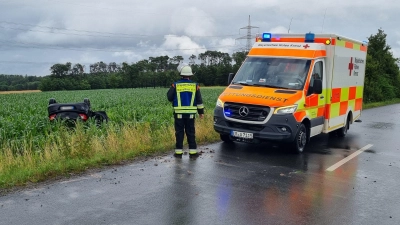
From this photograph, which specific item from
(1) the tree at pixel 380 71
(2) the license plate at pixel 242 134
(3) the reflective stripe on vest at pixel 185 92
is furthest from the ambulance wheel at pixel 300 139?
(1) the tree at pixel 380 71

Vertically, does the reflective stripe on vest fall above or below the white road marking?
above

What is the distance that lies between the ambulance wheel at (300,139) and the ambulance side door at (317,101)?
1.12 ft

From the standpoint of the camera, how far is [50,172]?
6.79 metres

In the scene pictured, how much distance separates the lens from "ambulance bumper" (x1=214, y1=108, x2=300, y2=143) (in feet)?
28.9

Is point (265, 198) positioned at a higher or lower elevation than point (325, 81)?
lower

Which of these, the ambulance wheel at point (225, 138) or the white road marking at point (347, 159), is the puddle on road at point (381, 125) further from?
the ambulance wheel at point (225, 138)

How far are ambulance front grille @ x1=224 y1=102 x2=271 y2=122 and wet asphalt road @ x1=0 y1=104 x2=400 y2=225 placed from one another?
2.80 feet

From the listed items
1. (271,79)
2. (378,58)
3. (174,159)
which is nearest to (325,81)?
(271,79)

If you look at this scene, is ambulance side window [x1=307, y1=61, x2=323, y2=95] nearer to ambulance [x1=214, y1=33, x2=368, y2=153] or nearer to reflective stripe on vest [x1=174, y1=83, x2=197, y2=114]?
ambulance [x1=214, y1=33, x2=368, y2=153]

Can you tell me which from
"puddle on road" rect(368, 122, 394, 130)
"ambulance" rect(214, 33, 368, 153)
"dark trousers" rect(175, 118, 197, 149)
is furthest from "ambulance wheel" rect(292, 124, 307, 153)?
"puddle on road" rect(368, 122, 394, 130)

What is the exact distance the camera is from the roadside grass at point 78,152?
674 centimetres

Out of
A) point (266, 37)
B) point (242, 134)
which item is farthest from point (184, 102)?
point (266, 37)

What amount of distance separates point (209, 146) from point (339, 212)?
16.5 ft

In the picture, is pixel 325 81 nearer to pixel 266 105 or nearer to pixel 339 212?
pixel 266 105
